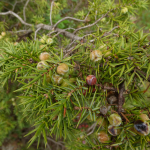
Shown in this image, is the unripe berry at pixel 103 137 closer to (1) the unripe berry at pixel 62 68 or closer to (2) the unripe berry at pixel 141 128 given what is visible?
(2) the unripe berry at pixel 141 128

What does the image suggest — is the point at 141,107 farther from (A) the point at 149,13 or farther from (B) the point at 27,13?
(A) the point at 149,13

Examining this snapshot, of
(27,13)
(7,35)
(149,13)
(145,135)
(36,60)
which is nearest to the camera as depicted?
(145,135)

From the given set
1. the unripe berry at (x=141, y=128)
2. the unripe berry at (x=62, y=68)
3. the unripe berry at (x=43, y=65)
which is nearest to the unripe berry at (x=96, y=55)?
the unripe berry at (x=62, y=68)

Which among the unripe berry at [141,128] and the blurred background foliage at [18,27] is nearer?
the unripe berry at [141,128]

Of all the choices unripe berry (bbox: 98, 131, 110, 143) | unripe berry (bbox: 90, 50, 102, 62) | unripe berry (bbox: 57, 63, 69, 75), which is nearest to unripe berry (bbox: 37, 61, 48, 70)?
unripe berry (bbox: 57, 63, 69, 75)

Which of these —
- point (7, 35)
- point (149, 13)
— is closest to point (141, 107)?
point (7, 35)

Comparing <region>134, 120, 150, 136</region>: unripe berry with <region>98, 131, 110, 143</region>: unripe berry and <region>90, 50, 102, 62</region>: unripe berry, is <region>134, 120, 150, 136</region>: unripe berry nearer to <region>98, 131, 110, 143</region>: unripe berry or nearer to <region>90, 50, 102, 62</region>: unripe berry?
<region>98, 131, 110, 143</region>: unripe berry

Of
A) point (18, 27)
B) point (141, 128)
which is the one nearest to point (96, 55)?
point (141, 128)
